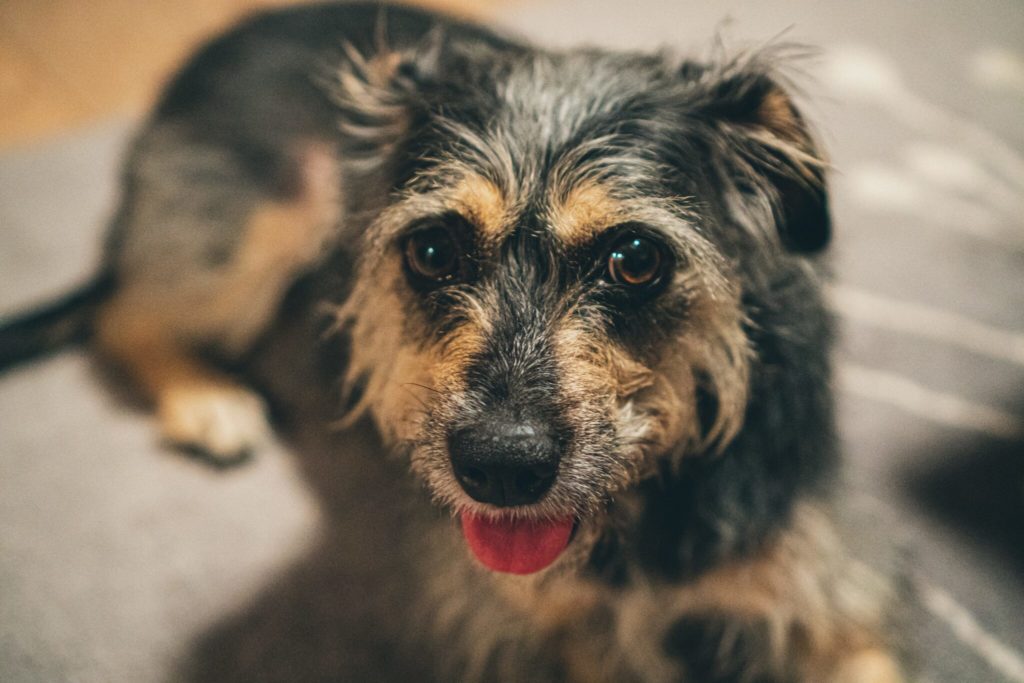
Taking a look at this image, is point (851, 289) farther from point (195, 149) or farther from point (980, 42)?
point (195, 149)

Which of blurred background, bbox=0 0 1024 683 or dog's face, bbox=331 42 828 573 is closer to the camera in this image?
dog's face, bbox=331 42 828 573

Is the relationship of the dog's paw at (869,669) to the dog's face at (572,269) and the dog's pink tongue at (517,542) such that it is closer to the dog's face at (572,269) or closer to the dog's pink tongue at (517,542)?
the dog's face at (572,269)

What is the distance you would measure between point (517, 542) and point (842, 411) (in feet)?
3.53

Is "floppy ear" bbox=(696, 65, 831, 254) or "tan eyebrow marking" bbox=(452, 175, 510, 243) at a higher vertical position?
"floppy ear" bbox=(696, 65, 831, 254)

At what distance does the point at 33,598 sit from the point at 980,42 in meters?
3.56

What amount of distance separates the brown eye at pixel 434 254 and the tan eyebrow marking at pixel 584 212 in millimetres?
175

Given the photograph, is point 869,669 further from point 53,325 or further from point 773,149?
point 53,325

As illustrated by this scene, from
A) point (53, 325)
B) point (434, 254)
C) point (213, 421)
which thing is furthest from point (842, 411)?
point (53, 325)

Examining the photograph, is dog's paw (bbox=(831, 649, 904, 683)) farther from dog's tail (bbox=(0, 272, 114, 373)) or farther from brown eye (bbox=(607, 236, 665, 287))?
dog's tail (bbox=(0, 272, 114, 373))

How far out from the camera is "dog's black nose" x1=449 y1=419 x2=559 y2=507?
3.34 feet

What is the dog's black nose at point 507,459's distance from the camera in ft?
3.34

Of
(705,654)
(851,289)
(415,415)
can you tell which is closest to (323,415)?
(415,415)

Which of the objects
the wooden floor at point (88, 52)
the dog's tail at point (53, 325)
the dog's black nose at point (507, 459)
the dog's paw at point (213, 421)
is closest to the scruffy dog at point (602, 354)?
the dog's black nose at point (507, 459)

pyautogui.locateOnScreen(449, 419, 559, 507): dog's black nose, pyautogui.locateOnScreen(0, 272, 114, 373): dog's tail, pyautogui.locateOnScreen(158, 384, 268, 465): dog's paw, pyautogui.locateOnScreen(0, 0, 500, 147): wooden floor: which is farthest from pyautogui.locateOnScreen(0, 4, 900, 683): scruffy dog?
pyautogui.locateOnScreen(0, 0, 500, 147): wooden floor
